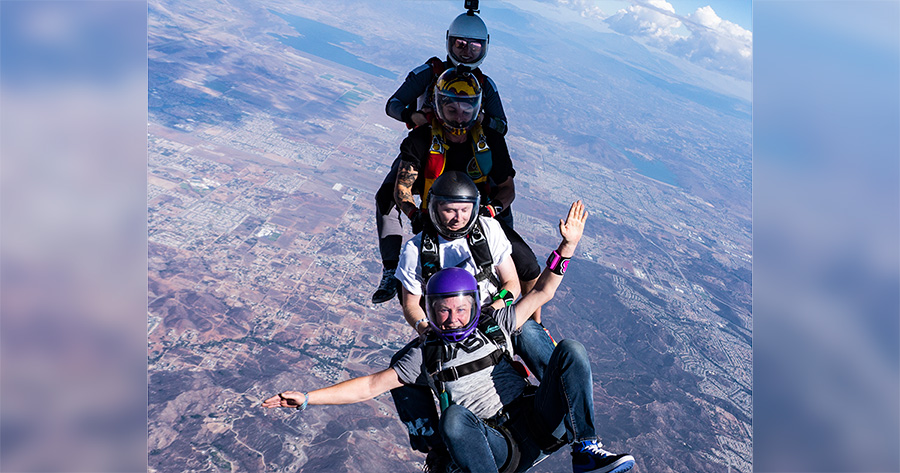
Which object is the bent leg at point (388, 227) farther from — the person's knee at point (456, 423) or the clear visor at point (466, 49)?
the person's knee at point (456, 423)

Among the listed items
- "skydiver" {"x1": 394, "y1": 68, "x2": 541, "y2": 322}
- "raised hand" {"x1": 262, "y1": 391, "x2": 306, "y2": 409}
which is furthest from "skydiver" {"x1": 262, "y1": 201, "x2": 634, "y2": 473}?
"skydiver" {"x1": 394, "y1": 68, "x2": 541, "y2": 322}

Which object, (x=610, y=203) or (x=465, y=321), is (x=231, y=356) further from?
(x=610, y=203)

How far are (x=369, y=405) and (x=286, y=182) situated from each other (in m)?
40.4

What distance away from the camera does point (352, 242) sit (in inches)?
2105

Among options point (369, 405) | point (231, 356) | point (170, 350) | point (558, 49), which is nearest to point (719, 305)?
point (369, 405)

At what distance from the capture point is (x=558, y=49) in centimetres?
15500

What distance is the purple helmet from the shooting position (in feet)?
8.59

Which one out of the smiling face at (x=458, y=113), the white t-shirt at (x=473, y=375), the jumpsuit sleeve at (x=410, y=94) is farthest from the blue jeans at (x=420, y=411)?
the jumpsuit sleeve at (x=410, y=94)

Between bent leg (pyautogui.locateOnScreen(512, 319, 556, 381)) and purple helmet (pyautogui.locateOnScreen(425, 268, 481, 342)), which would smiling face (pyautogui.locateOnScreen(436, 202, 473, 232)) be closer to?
purple helmet (pyautogui.locateOnScreen(425, 268, 481, 342))

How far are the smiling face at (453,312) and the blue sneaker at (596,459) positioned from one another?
0.92 m

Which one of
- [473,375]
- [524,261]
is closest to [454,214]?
[524,261]

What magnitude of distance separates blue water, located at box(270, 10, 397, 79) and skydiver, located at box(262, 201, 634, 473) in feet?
358

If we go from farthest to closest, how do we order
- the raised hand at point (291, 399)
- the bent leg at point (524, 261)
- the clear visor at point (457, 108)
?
the bent leg at point (524, 261) < the clear visor at point (457, 108) < the raised hand at point (291, 399)

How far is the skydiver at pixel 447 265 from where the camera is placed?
2.94 meters
